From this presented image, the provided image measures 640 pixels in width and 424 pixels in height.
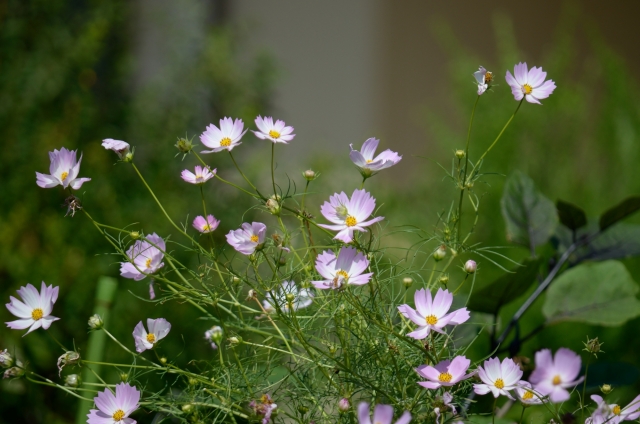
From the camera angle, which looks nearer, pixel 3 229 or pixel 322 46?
pixel 3 229

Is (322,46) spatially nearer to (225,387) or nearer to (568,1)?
(568,1)

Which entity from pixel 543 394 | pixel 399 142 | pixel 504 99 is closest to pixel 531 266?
Result: pixel 543 394

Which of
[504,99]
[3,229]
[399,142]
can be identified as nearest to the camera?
[3,229]

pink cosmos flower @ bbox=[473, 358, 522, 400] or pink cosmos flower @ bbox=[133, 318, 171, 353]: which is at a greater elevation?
pink cosmos flower @ bbox=[133, 318, 171, 353]

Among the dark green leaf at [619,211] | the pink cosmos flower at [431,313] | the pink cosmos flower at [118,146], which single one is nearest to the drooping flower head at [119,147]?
the pink cosmos flower at [118,146]

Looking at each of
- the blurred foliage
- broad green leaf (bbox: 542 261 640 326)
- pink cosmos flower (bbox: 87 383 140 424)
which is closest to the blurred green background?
the blurred foliage

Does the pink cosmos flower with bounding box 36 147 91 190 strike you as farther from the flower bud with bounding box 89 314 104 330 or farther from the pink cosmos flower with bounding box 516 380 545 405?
the pink cosmos flower with bounding box 516 380 545 405
